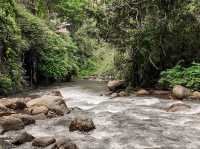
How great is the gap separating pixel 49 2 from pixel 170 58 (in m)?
19.3

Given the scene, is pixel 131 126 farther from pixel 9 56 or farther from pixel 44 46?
pixel 44 46

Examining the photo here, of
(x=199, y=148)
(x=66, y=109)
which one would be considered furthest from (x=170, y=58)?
(x=199, y=148)

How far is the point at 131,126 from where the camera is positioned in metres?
10.5

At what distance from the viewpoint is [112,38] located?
704 inches

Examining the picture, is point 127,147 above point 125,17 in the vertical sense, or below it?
below

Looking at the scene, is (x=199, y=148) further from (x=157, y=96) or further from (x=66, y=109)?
(x=157, y=96)

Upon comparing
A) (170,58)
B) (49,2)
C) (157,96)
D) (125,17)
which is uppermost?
(49,2)

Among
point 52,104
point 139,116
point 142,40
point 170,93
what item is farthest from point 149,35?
point 52,104

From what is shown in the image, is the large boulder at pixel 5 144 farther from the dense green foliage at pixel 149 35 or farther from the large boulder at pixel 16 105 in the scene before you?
the dense green foliage at pixel 149 35

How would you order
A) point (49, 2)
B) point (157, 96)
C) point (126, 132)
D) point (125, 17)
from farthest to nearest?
point (49, 2)
point (125, 17)
point (157, 96)
point (126, 132)

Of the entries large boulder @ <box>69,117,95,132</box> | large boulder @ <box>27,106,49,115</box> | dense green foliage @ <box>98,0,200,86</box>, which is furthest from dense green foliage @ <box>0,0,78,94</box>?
large boulder @ <box>69,117,95,132</box>

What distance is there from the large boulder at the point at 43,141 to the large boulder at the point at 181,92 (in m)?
7.22

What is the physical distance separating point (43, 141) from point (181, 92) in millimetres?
7598

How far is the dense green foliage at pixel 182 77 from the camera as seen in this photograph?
51.9 ft
